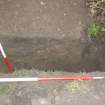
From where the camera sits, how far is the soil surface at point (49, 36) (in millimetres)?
2605

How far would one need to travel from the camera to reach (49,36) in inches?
102

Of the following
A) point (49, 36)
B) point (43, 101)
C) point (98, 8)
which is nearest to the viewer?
point (43, 101)

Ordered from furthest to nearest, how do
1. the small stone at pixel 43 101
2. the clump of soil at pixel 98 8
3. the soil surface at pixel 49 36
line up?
the clump of soil at pixel 98 8, the soil surface at pixel 49 36, the small stone at pixel 43 101

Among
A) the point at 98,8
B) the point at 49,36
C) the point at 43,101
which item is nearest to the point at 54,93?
the point at 43,101

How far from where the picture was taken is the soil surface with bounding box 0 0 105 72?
8.55 feet

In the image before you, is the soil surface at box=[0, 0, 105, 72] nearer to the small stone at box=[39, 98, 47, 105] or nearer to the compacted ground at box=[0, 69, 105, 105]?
the compacted ground at box=[0, 69, 105, 105]

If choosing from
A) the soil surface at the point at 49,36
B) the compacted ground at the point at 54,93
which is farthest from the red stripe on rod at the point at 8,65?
the compacted ground at the point at 54,93

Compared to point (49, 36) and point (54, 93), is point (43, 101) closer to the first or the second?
point (54, 93)

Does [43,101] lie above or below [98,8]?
below

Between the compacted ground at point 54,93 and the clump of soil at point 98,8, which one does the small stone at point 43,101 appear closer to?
the compacted ground at point 54,93

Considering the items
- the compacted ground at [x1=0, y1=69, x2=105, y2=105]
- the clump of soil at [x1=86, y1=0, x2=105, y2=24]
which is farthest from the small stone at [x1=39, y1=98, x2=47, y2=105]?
the clump of soil at [x1=86, y1=0, x2=105, y2=24]

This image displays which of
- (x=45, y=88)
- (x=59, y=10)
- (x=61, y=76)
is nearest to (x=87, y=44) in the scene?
(x=59, y=10)

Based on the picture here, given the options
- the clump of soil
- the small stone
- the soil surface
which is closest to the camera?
the small stone

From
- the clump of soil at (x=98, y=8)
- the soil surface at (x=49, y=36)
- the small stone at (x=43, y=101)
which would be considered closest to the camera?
the small stone at (x=43, y=101)
